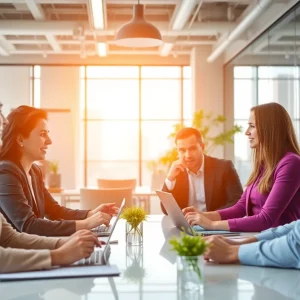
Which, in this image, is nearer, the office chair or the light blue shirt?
the light blue shirt

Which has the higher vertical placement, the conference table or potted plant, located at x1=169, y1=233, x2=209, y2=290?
potted plant, located at x1=169, y1=233, x2=209, y2=290

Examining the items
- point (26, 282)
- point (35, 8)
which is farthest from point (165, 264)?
point (35, 8)

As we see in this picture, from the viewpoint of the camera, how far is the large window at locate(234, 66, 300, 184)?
6082 millimetres

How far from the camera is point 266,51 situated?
7.23 meters

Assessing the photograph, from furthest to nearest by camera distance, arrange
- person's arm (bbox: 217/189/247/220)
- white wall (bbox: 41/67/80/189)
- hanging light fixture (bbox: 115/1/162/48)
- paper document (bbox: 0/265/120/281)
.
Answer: white wall (bbox: 41/67/80/189)
hanging light fixture (bbox: 115/1/162/48)
person's arm (bbox: 217/189/247/220)
paper document (bbox: 0/265/120/281)

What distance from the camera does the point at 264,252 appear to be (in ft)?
6.44

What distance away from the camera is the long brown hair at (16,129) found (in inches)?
108

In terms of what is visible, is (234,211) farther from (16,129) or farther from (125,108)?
(125,108)

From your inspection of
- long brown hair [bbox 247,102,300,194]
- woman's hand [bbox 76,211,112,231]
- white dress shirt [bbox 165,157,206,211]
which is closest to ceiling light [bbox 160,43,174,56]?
white dress shirt [bbox 165,157,206,211]

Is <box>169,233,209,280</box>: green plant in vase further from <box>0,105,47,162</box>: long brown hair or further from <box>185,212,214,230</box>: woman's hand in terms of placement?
<box>0,105,47,162</box>: long brown hair

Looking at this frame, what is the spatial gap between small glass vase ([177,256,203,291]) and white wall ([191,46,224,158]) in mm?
8623

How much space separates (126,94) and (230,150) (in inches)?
318

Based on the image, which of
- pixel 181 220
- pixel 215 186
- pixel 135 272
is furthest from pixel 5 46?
pixel 135 272

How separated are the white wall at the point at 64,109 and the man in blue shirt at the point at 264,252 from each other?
1033 centimetres
